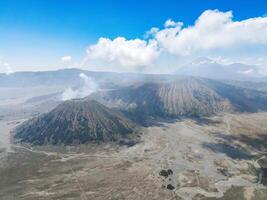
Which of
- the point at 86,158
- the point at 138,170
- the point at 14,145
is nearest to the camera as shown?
the point at 138,170

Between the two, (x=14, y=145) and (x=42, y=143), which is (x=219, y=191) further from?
(x=14, y=145)

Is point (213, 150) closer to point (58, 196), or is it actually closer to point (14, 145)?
point (58, 196)

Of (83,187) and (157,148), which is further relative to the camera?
(157,148)

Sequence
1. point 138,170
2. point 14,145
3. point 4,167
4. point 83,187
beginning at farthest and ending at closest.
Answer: point 14,145
point 4,167
point 138,170
point 83,187

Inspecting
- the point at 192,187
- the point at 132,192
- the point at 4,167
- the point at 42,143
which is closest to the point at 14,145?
the point at 42,143

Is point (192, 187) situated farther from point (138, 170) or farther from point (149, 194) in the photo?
point (138, 170)

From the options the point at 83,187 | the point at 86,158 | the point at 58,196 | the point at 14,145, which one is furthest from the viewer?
the point at 14,145

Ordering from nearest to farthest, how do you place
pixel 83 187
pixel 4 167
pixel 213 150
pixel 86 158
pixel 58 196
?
1. pixel 58 196
2. pixel 83 187
3. pixel 4 167
4. pixel 86 158
5. pixel 213 150

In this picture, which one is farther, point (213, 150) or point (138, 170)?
point (213, 150)

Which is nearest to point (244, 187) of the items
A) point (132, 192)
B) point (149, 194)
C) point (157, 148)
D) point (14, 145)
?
point (149, 194)
